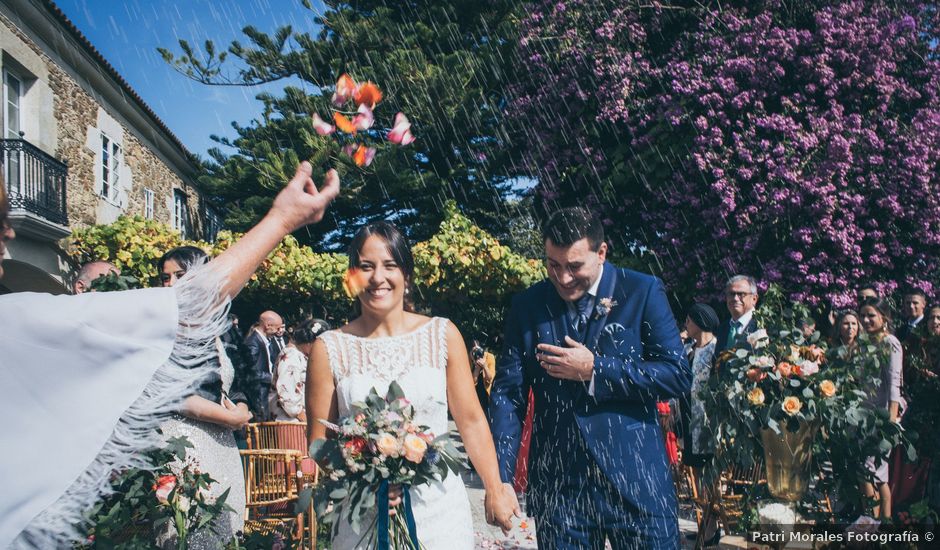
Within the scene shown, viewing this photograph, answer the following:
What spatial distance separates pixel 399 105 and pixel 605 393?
48.0 feet

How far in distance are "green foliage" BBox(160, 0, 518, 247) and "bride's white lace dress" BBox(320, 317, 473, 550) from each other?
42.5 feet

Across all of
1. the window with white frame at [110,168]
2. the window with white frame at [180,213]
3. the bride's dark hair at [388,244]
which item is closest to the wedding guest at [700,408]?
the bride's dark hair at [388,244]

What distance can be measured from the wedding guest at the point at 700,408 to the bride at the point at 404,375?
1730 millimetres

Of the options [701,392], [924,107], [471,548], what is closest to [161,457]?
[471,548]

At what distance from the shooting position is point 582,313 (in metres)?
3.14

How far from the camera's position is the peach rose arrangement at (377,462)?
2.60m

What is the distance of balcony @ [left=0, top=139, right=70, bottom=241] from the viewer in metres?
12.1

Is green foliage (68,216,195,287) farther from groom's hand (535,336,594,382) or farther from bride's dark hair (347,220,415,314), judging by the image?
groom's hand (535,336,594,382)

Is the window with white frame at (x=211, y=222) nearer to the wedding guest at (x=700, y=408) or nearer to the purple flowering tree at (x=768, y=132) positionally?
the purple flowering tree at (x=768, y=132)

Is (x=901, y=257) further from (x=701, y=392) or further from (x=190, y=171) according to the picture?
(x=190, y=171)

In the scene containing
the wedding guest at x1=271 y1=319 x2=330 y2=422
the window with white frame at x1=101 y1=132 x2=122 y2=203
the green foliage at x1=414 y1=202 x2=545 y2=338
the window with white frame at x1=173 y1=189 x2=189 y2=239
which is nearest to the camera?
the wedding guest at x1=271 y1=319 x2=330 y2=422

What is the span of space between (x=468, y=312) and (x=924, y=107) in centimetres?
829

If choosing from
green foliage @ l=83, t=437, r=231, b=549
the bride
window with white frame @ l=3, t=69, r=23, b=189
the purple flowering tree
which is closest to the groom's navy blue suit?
the bride

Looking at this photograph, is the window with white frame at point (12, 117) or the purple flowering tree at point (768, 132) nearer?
the purple flowering tree at point (768, 132)
